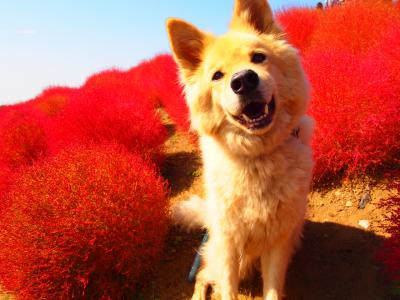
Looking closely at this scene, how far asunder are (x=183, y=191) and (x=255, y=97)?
3.29 m

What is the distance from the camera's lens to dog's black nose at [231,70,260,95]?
6.38ft

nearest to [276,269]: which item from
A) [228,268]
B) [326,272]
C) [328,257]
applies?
[228,268]

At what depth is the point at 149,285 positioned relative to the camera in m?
3.28

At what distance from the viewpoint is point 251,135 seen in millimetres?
2137

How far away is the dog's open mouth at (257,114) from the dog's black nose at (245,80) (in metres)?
0.12

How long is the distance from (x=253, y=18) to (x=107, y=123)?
3389 millimetres

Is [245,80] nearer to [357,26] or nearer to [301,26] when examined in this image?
[357,26]

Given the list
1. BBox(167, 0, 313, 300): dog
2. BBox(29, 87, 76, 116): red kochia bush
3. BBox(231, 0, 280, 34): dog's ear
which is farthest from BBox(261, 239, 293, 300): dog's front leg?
BBox(29, 87, 76, 116): red kochia bush

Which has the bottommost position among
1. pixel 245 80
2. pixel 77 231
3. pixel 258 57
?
pixel 77 231

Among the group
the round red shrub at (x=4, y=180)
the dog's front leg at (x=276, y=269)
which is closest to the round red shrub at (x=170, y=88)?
the round red shrub at (x=4, y=180)

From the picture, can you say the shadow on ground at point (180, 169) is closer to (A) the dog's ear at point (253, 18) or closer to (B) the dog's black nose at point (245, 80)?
(A) the dog's ear at point (253, 18)

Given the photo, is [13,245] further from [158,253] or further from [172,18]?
[172,18]

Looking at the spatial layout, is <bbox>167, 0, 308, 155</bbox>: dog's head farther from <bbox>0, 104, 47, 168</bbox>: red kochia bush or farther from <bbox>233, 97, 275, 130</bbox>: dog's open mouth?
<bbox>0, 104, 47, 168</bbox>: red kochia bush

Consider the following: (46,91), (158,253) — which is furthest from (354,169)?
(46,91)
